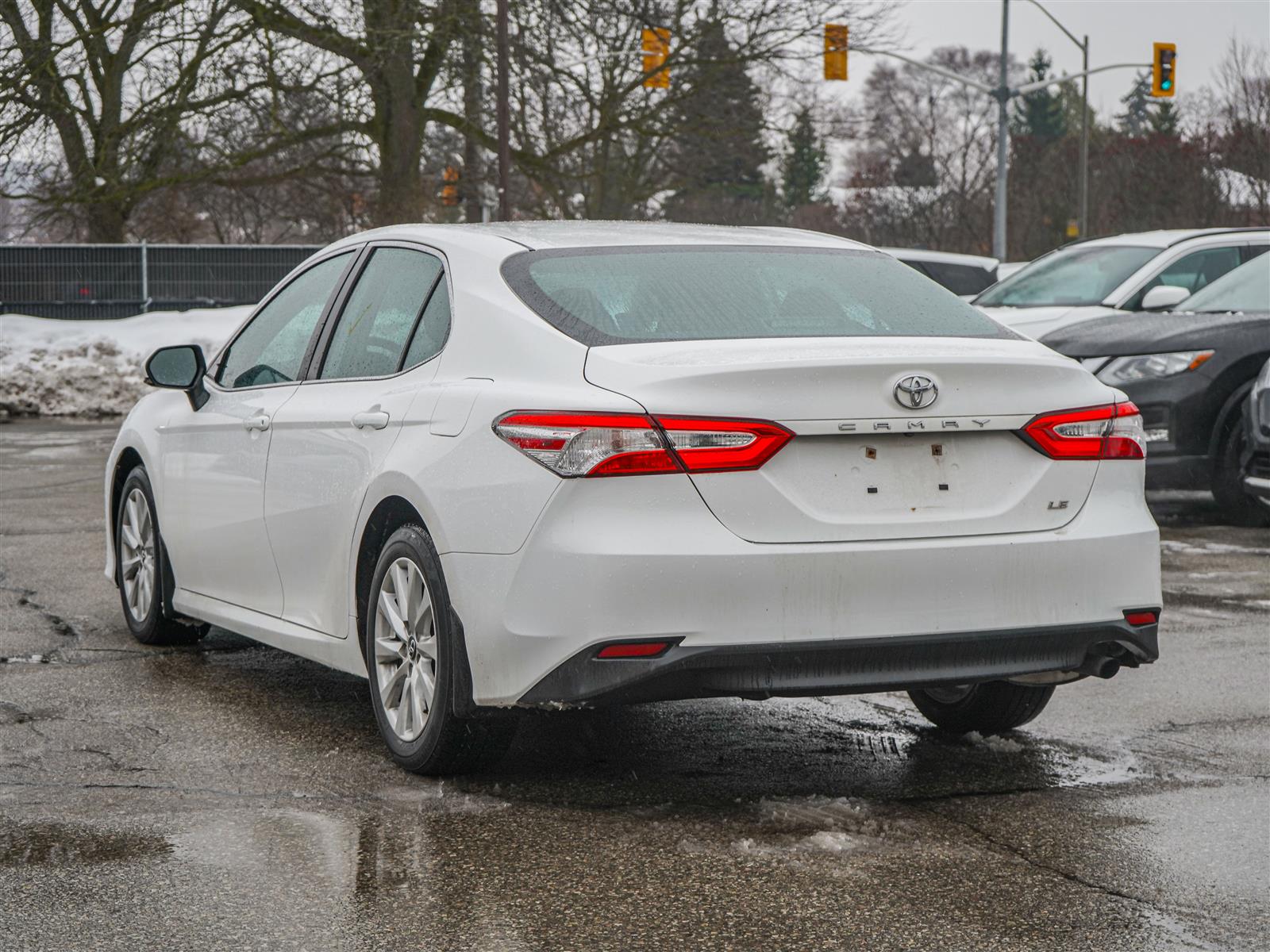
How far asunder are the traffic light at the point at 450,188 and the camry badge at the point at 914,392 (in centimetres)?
2749

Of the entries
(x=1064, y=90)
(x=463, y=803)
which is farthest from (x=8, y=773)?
(x=1064, y=90)

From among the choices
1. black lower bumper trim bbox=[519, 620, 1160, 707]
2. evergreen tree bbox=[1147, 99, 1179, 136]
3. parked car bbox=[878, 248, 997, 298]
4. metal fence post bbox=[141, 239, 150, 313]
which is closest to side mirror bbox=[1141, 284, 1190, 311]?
black lower bumper trim bbox=[519, 620, 1160, 707]

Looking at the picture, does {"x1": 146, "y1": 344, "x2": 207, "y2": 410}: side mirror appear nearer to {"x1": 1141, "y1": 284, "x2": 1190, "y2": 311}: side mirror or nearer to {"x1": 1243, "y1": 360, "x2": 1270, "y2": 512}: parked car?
{"x1": 1243, "y1": 360, "x2": 1270, "y2": 512}: parked car

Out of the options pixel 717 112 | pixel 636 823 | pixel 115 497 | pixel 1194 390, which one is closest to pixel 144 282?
pixel 717 112

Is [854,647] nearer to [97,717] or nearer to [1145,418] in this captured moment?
[97,717]

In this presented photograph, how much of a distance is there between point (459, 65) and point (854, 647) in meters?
23.7

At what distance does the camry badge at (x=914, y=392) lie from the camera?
4.23 m

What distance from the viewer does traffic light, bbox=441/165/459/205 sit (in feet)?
107

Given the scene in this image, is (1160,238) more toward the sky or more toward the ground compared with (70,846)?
more toward the sky

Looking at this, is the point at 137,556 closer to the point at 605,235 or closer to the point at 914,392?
the point at 605,235

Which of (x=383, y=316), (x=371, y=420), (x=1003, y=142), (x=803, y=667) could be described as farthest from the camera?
(x=1003, y=142)

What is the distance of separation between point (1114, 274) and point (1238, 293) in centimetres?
181

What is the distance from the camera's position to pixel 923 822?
14.1 feet

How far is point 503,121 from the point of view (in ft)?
85.5
